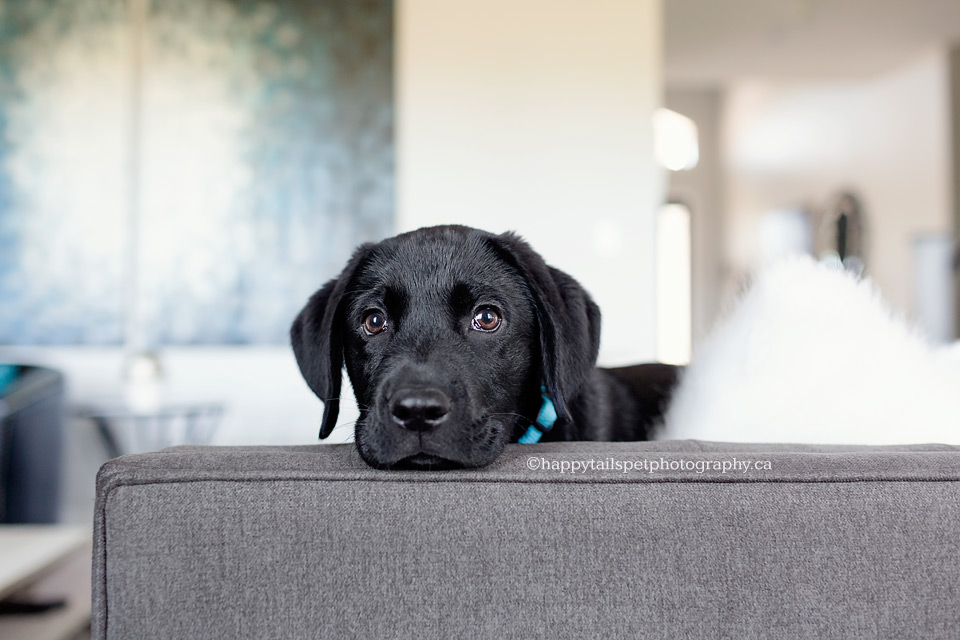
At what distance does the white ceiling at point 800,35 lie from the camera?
7020mm

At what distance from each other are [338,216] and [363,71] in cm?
93

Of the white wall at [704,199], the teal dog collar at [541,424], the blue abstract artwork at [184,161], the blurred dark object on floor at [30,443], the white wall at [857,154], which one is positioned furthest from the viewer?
the white wall at [704,199]

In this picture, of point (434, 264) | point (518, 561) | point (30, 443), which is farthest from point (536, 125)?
point (518, 561)

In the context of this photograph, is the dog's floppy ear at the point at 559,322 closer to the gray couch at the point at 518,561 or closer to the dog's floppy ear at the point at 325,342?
the dog's floppy ear at the point at 325,342

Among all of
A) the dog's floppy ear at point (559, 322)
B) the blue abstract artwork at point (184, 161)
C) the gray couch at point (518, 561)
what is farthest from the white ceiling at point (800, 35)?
the gray couch at point (518, 561)

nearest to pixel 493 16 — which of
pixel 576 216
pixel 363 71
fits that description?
pixel 363 71

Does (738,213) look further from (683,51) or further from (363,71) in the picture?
(363,71)

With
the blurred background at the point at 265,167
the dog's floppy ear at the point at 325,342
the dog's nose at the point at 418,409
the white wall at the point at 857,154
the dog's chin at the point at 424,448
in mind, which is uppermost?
the white wall at the point at 857,154

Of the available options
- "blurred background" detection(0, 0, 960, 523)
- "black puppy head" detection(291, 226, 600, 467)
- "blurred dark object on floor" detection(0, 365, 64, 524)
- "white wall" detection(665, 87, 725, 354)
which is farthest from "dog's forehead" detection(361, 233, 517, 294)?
"white wall" detection(665, 87, 725, 354)

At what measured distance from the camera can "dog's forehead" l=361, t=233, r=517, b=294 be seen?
4.48 ft

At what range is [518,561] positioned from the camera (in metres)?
0.79

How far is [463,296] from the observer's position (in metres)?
1.36

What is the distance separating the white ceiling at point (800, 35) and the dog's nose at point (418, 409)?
6.67 m

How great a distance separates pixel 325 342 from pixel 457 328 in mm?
237
